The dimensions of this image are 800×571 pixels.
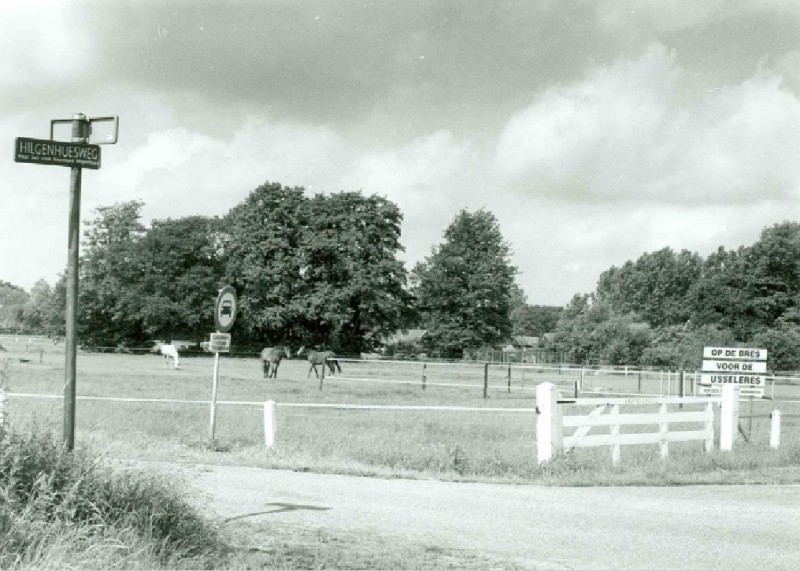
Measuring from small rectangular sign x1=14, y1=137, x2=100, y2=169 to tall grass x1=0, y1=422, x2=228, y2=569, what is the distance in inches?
83.2

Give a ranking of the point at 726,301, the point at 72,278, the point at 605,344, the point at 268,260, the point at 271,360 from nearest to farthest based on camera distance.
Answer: the point at 72,278
the point at 271,360
the point at 605,344
the point at 268,260
the point at 726,301

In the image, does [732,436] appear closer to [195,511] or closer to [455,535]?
[455,535]

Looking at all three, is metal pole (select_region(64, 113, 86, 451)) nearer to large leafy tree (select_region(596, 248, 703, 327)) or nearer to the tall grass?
the tall grass

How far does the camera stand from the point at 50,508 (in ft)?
20.0

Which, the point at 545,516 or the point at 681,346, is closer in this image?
the point at 545,516

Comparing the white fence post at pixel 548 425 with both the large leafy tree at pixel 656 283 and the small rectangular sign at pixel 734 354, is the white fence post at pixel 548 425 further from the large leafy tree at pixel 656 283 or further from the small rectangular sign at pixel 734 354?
the large leafy tree at pixel 656 283

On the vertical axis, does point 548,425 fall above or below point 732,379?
below

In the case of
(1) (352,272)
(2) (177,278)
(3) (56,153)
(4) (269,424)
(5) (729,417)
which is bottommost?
(4) (269,424)

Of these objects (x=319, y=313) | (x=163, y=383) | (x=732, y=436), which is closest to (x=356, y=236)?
(x=319, y=313)

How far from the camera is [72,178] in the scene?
7227 millimetres

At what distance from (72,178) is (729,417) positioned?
1232cm

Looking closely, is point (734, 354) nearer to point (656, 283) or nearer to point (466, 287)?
point (466, 287)


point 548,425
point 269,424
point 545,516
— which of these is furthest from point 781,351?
point 545,516

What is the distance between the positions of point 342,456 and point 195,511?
22.7ft
